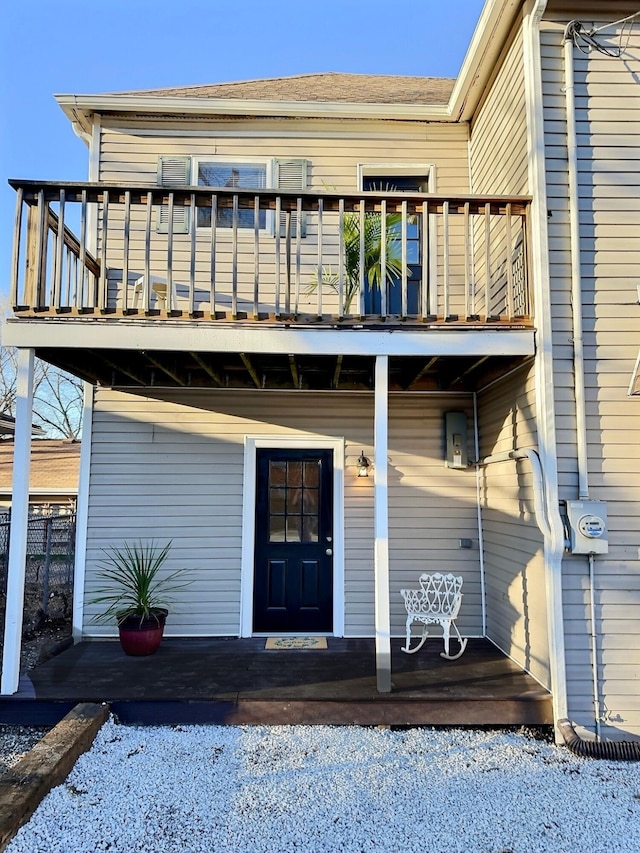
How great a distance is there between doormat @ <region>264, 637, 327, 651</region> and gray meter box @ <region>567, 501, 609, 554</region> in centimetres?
227

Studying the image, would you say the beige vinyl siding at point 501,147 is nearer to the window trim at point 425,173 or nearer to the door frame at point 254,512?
the window trim at point 425,173

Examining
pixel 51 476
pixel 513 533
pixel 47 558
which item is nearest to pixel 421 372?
pixel 513 533

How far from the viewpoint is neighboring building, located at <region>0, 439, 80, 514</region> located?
35.9ft

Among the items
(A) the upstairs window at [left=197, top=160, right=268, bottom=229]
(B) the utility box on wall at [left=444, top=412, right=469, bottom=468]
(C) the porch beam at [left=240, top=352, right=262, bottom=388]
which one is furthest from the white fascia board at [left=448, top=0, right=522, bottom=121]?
(C) the porch beam at [left=240, top=352, right=262, bottom=388]

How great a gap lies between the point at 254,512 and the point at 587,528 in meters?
2.84

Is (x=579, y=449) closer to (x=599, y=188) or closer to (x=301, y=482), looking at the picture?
(x=599, y=188)

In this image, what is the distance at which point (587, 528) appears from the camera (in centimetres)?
339

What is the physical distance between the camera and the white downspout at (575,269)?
350 cm

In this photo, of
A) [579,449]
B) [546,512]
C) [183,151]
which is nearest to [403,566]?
[546,512]

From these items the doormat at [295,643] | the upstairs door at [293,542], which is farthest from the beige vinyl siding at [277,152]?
the doormat at [295,643]

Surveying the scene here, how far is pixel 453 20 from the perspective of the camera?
832cm

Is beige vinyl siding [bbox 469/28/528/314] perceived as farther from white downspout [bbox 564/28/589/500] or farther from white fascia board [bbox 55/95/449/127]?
white fascia board [bbox 55/95/449/127]

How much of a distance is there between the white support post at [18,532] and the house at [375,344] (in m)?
0.02

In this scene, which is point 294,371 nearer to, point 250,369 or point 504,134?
point 250,369
